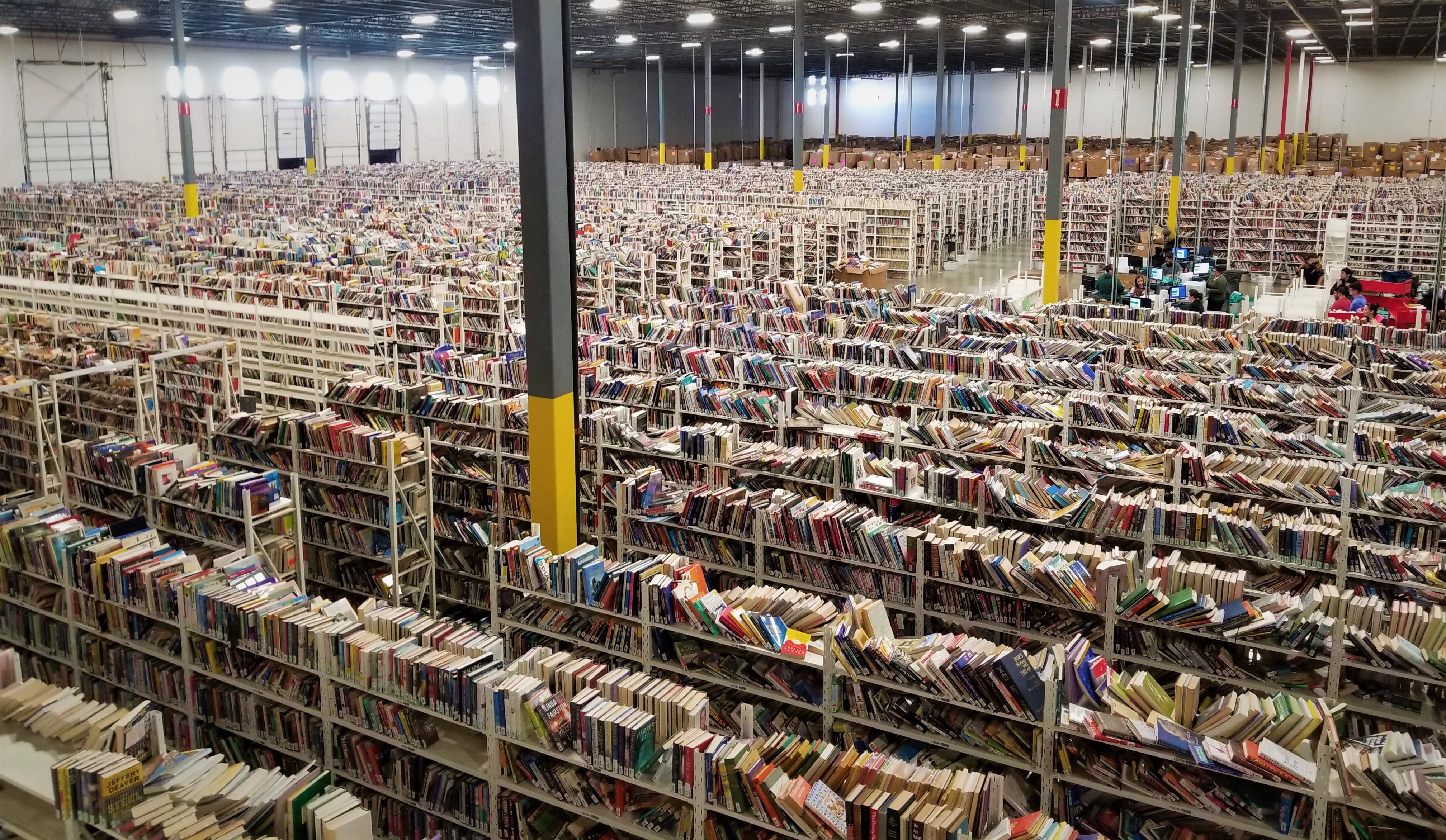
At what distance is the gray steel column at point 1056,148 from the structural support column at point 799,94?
30.2 ft

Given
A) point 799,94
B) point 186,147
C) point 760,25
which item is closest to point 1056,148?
point 799,94

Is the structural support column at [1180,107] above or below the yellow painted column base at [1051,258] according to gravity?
above

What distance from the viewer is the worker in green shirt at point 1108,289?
62.2ft

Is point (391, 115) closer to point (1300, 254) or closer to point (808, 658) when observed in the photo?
point (1300, 254)

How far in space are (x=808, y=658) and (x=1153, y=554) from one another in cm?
349

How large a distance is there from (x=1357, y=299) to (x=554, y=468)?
13.9 meters

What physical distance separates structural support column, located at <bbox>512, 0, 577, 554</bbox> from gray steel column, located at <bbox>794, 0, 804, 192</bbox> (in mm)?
18226

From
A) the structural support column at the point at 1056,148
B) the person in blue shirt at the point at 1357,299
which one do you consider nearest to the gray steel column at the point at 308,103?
the structural support column at the point at 1056,148

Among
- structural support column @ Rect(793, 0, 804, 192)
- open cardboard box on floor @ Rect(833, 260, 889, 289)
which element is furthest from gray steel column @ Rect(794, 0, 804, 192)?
open cardboard box on floor @ Rect(833, 260, 889, 289)

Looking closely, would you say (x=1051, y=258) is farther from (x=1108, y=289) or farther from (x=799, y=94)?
(x=799, y=94)

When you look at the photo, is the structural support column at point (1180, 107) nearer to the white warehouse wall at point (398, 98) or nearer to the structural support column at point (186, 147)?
the white warehouse wall at point (398, 98)

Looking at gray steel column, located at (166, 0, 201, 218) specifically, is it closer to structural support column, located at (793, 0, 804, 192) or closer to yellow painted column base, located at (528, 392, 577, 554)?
structural support column, located at (793, 0, 804, 192)

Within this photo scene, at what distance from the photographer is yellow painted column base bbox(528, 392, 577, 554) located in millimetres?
8922

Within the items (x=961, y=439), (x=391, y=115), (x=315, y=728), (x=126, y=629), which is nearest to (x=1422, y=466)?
(x=961, y=439)
